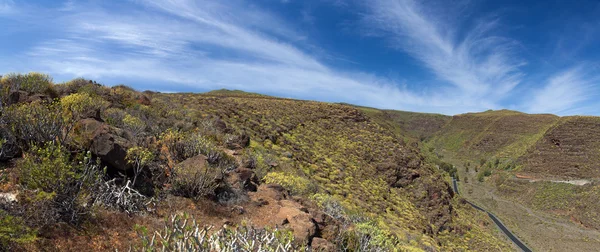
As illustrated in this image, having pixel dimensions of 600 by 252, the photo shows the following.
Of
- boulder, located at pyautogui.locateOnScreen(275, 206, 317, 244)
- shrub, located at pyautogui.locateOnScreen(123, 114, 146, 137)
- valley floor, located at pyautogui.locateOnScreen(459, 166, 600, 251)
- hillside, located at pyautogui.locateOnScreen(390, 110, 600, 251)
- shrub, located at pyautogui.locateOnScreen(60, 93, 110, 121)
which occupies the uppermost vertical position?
shrub, located at pyautogui.locateOnScreen(60, 93, 110, 121)

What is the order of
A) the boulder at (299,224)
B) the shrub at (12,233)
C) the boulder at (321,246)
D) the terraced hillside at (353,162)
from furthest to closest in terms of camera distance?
1. the terraced hillside at (353,162)
2. the boulder at (299,224)
3. the boulder at (321,246)
4. the shrub at (12,233)

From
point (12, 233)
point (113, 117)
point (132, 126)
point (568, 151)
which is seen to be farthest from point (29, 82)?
point (568, 151)

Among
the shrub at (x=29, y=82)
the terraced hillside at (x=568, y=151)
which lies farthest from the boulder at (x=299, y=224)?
the terraced hillside at (x=568, y=151)

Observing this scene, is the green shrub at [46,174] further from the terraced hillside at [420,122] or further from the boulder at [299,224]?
the terraced hillside at [420,122]

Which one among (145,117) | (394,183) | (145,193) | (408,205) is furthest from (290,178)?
(394,183)

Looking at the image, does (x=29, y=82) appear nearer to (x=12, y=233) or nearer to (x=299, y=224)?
(x=12, y=233)

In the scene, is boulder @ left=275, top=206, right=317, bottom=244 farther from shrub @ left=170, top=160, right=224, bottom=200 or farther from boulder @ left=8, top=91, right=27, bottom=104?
boulder @ left=8, top=91, right=27, bottom=104

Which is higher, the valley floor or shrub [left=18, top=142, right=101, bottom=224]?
shrub [left=18, top=142, right=101, bottom=224]

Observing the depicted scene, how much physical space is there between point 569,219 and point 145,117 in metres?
70.5

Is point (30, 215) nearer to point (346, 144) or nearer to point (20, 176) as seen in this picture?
point (20, 176)

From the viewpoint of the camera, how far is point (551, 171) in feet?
210

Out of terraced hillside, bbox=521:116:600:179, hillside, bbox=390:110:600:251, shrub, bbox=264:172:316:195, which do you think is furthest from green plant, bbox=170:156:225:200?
terraced hillside, bbox=521:116:600:179

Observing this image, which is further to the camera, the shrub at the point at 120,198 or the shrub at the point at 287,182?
the shrub at the point at 287,182

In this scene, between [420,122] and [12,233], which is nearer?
[12,233]
